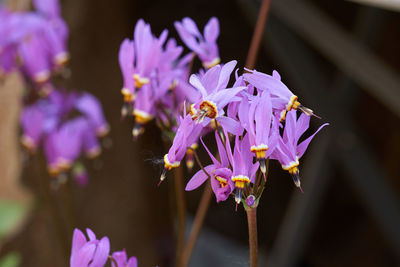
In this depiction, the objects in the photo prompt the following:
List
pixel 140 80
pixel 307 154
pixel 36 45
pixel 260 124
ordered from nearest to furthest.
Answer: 1. pixel 260 124
2. pixel 140 80
3. pixel 36 45
4. pixel 307 154


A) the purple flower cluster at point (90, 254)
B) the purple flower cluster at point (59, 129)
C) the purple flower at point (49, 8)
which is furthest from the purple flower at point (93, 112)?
the purple flower cluster at point (90, 254)

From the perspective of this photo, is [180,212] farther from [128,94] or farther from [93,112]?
[93,112]

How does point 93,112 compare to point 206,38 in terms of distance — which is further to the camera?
point 93,112

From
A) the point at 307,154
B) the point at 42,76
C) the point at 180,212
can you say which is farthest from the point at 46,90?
the point at 307,154

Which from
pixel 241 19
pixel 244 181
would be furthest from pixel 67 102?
pixel 241 19

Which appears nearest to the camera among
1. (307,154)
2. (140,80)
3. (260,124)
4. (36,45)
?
(260,124)

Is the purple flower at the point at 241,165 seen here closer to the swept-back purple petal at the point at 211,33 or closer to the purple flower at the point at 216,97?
the purple flower at the point at 216,97

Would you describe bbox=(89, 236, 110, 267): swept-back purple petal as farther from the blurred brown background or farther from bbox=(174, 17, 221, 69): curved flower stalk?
the blurred brown background
